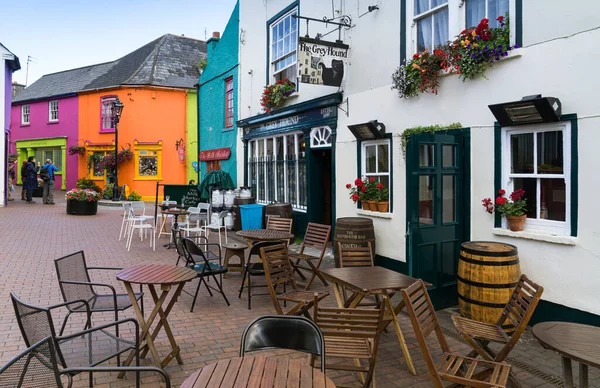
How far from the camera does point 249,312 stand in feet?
18.6

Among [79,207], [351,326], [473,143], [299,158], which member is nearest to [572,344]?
[351,326]

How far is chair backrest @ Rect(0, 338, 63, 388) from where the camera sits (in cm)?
224

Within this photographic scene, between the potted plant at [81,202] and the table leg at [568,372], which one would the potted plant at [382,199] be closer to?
the table leg at [568,372]

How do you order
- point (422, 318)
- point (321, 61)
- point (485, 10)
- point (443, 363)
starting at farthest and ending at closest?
point (321, 61) → point (485, 10) → point (422, 318) → point (443, 363)

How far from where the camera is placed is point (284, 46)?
36.8 feet

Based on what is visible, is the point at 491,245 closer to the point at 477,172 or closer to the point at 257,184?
the point at 477,172

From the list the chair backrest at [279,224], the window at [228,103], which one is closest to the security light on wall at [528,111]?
the chair backrest at [279,224]

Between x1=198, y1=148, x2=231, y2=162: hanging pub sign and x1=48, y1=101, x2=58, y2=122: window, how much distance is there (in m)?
14.0

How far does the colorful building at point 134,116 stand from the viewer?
22.9 m

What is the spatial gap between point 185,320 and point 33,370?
9.56ft

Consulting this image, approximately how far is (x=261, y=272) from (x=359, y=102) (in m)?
3.88

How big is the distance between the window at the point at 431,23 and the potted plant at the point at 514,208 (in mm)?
2574

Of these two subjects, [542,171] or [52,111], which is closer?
[542,171]

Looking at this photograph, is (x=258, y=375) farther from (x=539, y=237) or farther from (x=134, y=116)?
(x=134, y=116)
